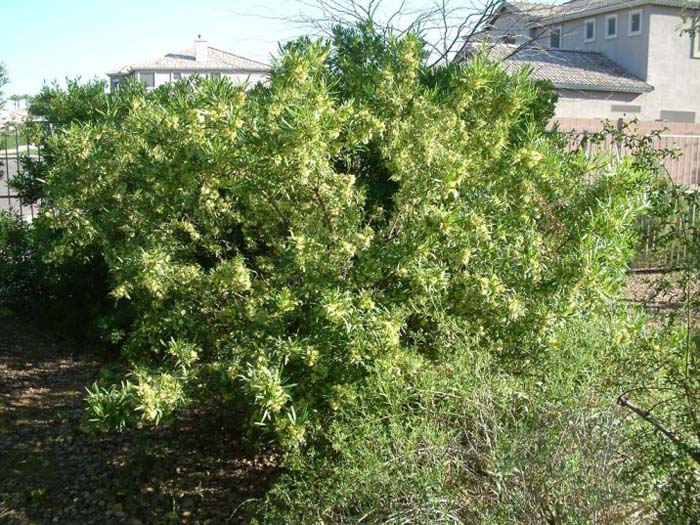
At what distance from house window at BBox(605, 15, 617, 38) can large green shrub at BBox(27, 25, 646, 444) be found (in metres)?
28.8

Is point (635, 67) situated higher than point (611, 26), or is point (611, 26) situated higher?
point (611, 26)

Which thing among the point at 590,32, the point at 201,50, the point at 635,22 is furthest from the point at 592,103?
the point at 201,50

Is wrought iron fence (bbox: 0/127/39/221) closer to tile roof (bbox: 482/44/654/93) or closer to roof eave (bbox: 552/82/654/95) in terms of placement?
roof eave (bbox: 552/82/654/95)

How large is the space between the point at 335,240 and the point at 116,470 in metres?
2.11

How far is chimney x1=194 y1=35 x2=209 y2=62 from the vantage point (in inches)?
1645

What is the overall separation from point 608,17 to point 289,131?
30.5m

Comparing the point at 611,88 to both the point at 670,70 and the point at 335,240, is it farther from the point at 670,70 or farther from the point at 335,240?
the point at 335,240

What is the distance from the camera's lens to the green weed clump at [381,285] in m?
2.83

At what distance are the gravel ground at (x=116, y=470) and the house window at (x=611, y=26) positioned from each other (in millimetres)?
29098

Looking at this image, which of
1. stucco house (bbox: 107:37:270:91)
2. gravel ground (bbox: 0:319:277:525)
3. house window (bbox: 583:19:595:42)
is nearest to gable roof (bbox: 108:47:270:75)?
stucco house (bbox: 107:37:270:91)

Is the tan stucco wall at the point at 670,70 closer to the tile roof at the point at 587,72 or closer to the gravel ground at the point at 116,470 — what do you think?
the tile roof at the point at 587,72

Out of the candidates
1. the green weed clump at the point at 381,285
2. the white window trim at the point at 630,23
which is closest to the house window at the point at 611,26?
the white window trim at the point at 630,23

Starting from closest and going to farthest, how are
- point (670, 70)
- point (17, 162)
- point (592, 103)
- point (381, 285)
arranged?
point (381, 285) → point (17, 162) → point (592, 103) → point (670, 70)

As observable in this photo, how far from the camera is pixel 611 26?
30.5m
